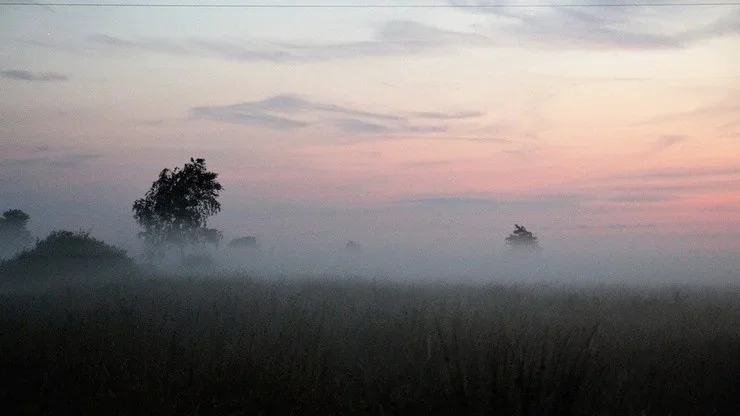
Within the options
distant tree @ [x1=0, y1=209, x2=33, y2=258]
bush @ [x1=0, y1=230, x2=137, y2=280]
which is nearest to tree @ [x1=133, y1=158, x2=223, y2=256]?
bush @ [x1=0, y1=230, x2=137, y2=280]

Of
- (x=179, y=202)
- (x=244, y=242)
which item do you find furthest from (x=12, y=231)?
(x=179, y=202)

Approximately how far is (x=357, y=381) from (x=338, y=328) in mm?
3628

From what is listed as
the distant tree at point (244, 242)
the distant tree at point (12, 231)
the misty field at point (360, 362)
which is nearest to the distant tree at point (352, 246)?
the distant tree at point (244, 242)

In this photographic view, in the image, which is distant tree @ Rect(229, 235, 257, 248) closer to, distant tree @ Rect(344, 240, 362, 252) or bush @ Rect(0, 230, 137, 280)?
distant tree @ Rect(344, 240, 362, 252)

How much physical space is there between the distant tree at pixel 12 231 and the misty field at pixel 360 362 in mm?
68135

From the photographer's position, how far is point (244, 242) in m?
86.6

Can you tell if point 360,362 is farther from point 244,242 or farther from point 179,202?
point 244,242

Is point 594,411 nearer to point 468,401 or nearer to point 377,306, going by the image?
point 468,401

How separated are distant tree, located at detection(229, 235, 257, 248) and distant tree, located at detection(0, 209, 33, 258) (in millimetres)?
25892

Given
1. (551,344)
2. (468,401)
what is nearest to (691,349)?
(551,344)

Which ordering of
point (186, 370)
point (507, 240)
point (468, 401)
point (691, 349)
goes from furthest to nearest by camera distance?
1. point (507, 240)
2. point (691, 349)
3. point (186, 370)
4. point (468, 401)

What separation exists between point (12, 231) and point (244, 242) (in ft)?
95.1

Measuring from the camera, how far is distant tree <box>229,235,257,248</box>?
85.8 meters

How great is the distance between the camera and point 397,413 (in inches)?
248
